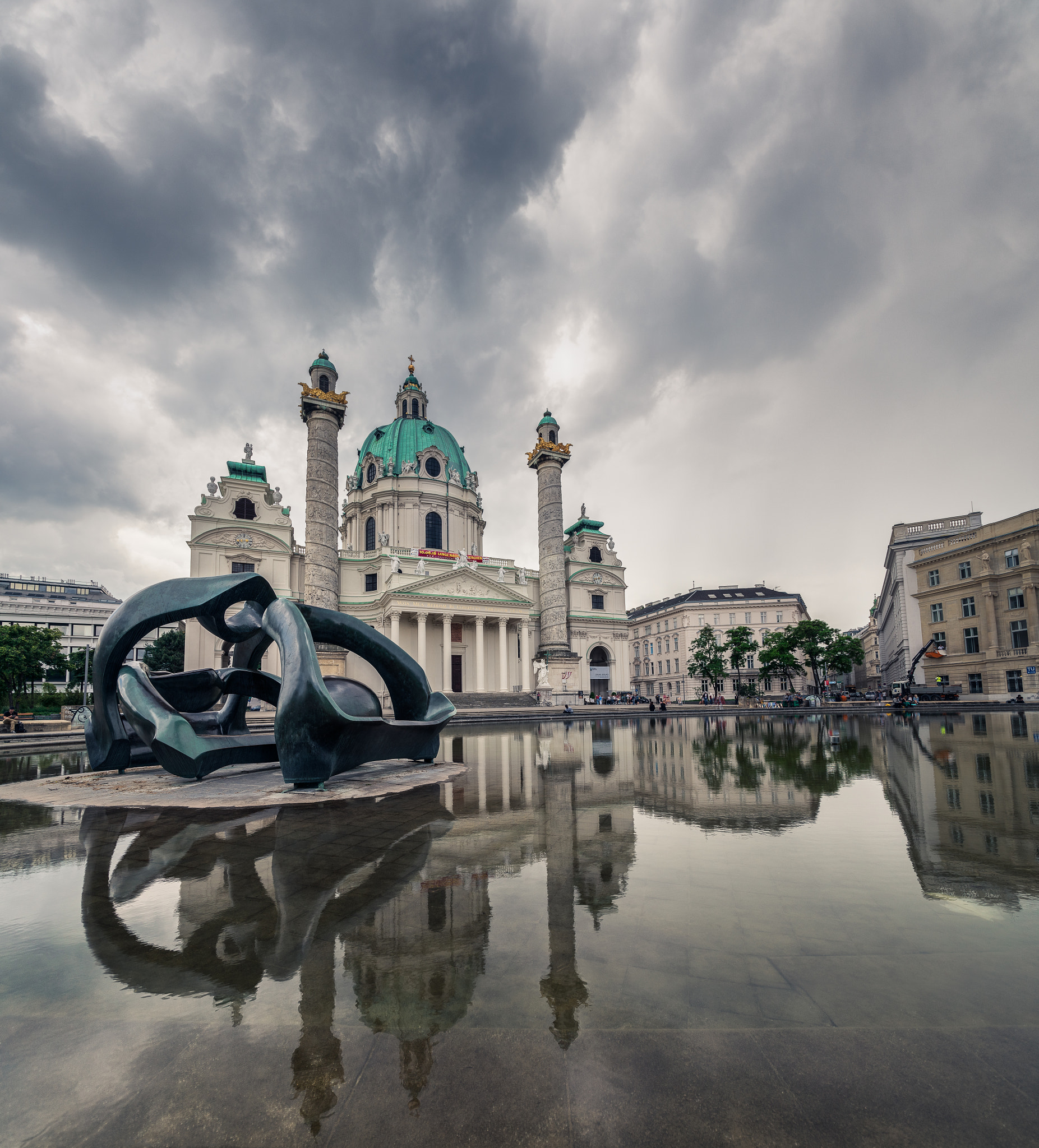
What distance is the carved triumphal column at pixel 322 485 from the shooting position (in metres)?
49.9

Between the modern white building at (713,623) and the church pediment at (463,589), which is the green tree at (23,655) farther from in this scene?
the modern white building at (713,623)

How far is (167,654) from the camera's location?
62.8 m

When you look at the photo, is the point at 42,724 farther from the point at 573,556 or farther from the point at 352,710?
the point at 573,556

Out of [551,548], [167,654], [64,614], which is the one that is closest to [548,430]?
[551,548]

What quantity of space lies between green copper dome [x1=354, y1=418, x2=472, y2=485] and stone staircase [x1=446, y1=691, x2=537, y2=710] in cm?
2639

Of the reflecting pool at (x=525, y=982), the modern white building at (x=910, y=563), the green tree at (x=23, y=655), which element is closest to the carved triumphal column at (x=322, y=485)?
the green tree at (x=23, y=655)

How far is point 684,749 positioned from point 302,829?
1390 centimetres

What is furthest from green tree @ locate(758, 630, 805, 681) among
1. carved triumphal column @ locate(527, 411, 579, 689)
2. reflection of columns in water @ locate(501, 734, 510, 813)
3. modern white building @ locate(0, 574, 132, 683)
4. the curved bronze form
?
modern white building @ locate(0, 574, 132, 683)

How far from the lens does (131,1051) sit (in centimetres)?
334

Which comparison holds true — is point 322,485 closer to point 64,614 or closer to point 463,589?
point 463,589

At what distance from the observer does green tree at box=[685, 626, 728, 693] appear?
65.2m

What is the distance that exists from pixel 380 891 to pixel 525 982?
2337 mm

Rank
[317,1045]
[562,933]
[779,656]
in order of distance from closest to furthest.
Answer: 1. [317,1045]
2. [562,933]
3. [779,656]

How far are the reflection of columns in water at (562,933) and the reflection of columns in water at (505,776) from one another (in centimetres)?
82
